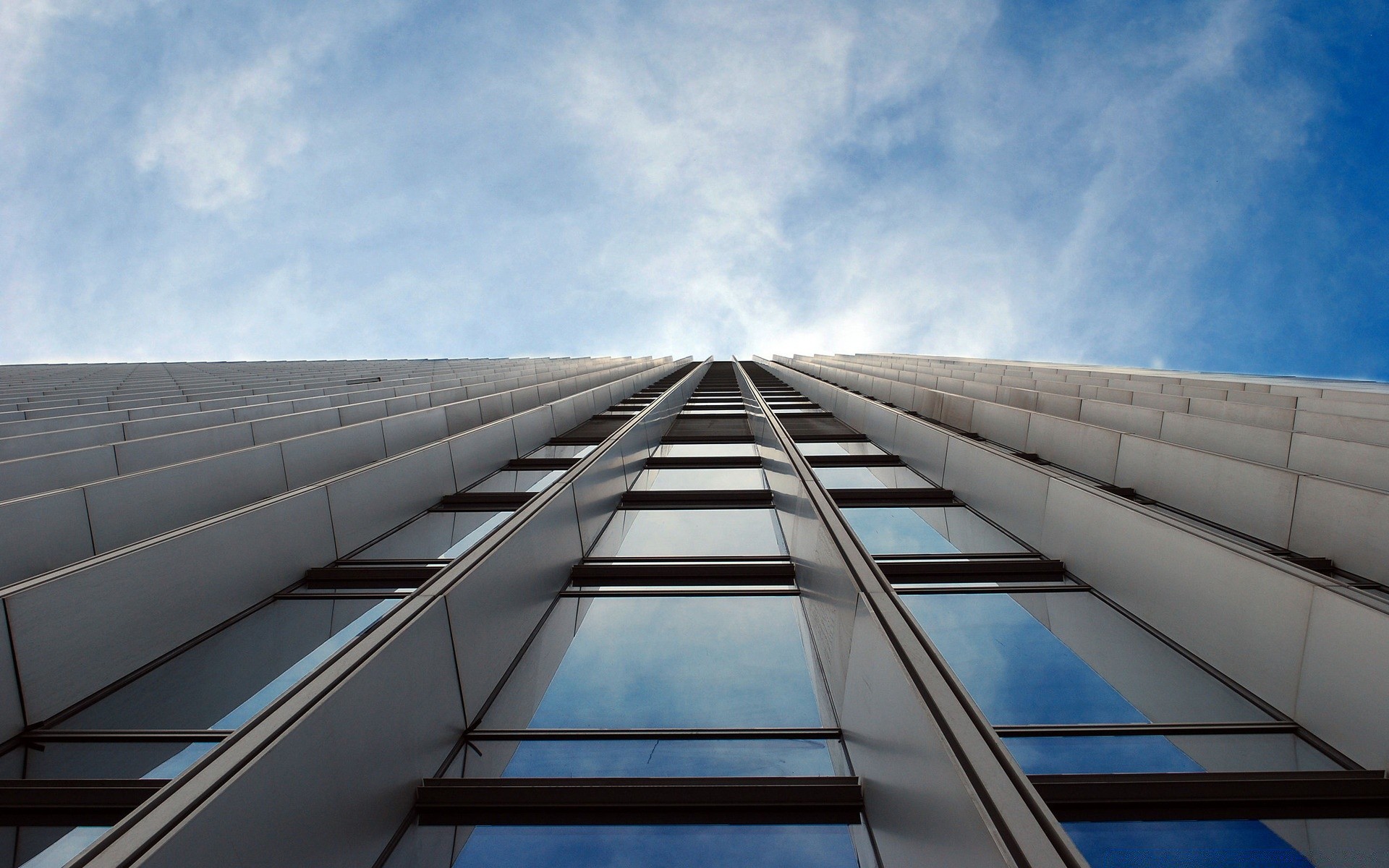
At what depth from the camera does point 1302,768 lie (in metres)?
3.42

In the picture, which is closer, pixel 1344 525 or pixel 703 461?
pixel 1344 525

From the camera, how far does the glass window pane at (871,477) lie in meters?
9.93

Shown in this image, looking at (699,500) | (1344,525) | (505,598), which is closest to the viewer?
(505,598)

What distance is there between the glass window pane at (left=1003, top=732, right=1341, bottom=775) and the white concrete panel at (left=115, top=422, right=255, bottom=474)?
11158 millimetres

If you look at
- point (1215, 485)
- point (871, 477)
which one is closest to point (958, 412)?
point (871, 477)

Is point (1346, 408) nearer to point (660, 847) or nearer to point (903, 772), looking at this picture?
point (903, 772)

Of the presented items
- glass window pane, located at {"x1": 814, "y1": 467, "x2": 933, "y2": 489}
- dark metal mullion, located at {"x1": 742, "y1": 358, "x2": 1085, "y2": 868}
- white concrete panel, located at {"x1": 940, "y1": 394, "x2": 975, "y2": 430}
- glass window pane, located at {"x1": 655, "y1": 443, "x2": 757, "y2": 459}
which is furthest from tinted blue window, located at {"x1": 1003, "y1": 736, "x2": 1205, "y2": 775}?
white concrete panel, located at {"x1": 940, "y1": 394, "x2": 975, "y2": 430}

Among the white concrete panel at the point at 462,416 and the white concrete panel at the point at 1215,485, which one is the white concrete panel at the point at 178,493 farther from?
the white concrete panel at the point at 1215,485

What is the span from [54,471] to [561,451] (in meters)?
7.98

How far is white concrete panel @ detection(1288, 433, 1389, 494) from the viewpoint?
21.4 ft

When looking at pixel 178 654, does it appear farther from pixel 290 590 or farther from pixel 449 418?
pixel 449 418

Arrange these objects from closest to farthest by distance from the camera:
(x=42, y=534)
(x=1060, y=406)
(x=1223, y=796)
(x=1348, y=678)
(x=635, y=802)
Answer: (x=1223, y=796) → (x=635, y=802) → (x=1348, y=678) → (x=42, y=534) → (x=1060, y=406)

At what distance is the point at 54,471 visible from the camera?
7.70 m

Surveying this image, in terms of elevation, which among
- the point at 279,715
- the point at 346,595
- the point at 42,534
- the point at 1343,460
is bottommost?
the point at 346,595
